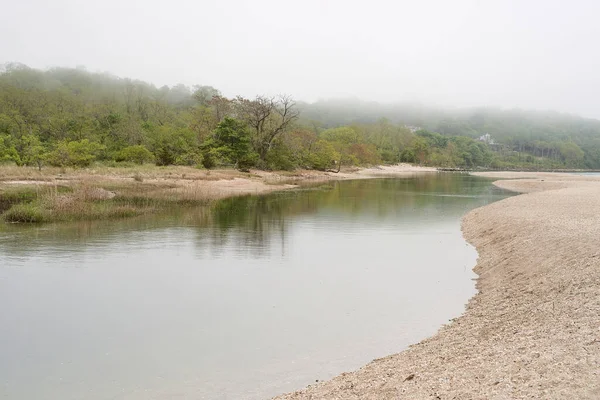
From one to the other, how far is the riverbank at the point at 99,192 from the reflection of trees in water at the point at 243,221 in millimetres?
1624

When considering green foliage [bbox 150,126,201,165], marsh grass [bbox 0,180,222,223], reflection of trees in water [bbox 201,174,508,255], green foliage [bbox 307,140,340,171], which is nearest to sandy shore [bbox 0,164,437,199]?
marsh grass [bbox 0,180,222,223]

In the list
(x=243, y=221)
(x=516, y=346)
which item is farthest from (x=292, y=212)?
(x=516, y=346)

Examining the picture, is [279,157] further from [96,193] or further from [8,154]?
[96,193]

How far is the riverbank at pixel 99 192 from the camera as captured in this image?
2781cm

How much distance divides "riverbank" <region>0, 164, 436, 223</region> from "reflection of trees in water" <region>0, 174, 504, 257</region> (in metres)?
1.62

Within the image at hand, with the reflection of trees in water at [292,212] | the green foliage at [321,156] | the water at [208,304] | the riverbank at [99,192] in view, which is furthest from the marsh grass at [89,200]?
the green foliage at [321,156]

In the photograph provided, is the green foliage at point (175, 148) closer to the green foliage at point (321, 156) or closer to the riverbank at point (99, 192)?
the riverbank at point (99, 192)

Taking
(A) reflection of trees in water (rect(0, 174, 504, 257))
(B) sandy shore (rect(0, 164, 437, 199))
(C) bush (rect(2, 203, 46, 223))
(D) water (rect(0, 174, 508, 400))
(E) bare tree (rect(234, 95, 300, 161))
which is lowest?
(D) water (rect(0, 174, 508, 400))

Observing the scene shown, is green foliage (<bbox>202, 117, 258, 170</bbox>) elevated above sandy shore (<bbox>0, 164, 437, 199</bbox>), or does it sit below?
above

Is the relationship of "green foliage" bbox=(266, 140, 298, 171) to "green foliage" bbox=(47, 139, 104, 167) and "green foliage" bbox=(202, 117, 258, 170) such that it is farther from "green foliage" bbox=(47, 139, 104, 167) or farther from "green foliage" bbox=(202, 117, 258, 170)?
"green foliage" bbox=(47, 139, 104, 167)

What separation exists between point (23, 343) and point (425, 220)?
25.8m

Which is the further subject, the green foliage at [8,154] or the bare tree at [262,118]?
the bare tree at [262,118]

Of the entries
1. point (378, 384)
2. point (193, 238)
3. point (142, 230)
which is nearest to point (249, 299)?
point (378, 384)

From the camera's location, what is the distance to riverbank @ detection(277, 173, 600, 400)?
5.82 meters
